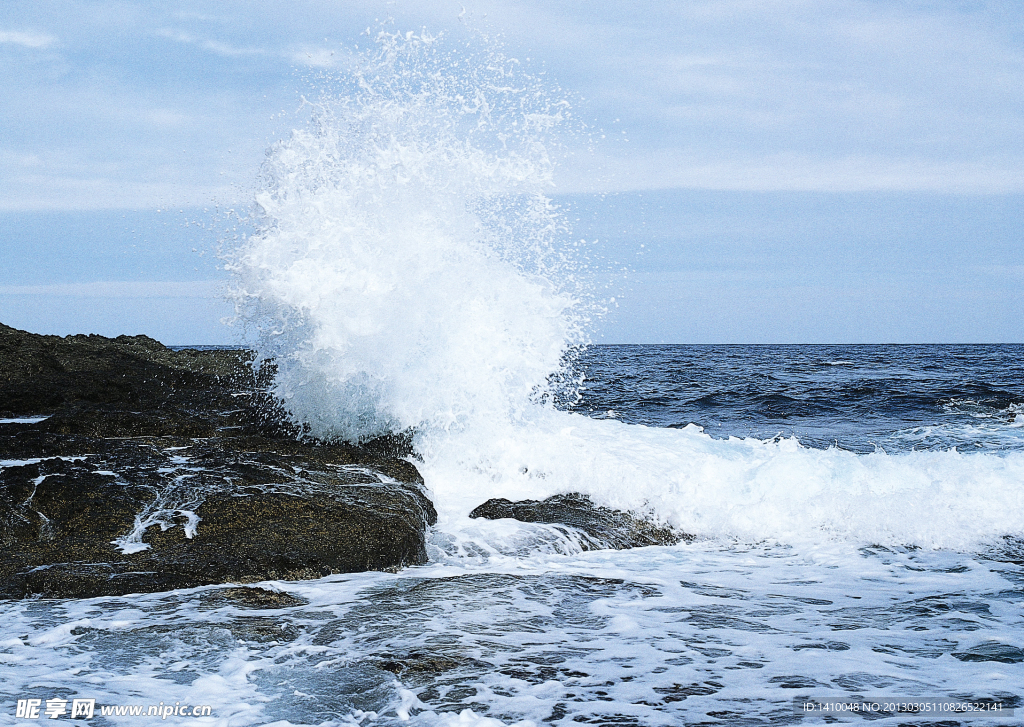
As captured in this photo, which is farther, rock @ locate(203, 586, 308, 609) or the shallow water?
rock @ locate(203, 586, 308, 609)

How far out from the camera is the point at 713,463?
7484 mm

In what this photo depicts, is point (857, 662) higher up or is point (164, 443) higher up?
point (164, 443)

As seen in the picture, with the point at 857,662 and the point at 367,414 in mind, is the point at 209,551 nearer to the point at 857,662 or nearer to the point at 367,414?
the point at 367,414

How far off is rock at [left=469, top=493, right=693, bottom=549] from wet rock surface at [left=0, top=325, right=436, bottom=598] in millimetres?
642

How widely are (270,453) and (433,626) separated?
2.75m

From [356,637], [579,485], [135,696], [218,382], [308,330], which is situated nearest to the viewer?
[135,696]

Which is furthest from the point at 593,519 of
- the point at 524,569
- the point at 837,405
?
the point at 837,405

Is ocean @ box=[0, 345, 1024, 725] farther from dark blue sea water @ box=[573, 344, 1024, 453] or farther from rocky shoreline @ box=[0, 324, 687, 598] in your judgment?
dark blue sea water @ box=[573, 344, 1024, 453]

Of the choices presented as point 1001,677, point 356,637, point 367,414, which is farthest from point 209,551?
point 1001,677

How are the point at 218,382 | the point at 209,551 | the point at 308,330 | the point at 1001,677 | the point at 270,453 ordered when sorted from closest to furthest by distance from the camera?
the point at 1001,677 → the point at 209,551 → the point at 270,453 → the point at 308,330 → the point at 218,382

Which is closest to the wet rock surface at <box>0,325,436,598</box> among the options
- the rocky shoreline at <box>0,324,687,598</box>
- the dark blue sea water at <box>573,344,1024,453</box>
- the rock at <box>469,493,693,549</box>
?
the rocky shoreline at <box>0,324,687,598</box>

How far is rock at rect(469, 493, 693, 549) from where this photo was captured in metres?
5.83

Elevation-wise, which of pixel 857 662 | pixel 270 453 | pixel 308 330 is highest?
pixel 308 330

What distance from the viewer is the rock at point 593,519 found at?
583 centimetres
